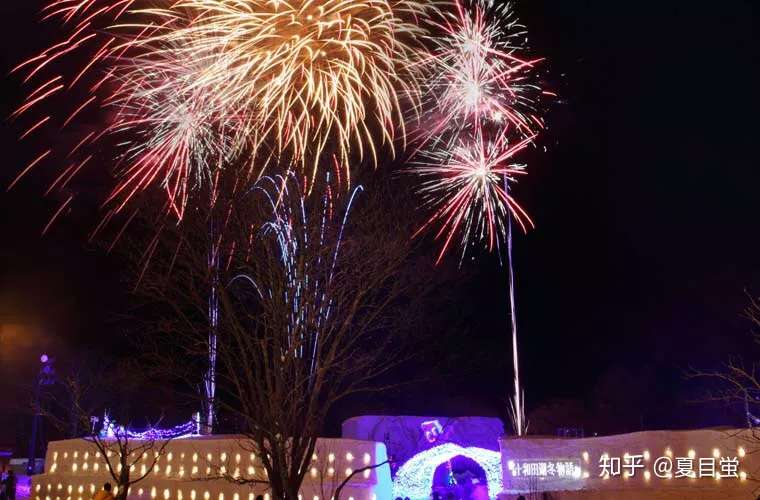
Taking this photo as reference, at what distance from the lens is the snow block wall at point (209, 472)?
19328mm

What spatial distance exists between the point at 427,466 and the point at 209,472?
6.68 m

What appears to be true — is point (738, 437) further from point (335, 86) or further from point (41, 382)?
point (41, 382)

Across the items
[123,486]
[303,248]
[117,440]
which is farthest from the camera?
[117,440]

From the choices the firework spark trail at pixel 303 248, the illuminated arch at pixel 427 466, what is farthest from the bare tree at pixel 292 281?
the illuminated arch at pixel 427 466

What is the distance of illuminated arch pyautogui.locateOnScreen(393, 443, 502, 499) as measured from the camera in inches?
925

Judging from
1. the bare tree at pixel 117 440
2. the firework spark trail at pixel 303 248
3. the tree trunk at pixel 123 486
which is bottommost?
the tree trunk at pixel 123 486

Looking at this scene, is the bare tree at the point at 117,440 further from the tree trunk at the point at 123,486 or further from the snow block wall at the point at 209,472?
the snow block wall at the point at 209,472

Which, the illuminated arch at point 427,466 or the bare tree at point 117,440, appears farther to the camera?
the illuminated arch at point 427,466

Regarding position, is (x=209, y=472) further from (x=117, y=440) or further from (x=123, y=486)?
(x=123, y=486)

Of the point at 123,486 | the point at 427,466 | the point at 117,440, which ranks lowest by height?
the point at 123,486

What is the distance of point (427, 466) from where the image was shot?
933 inches

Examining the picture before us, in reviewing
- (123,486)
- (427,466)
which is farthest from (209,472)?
(427,466)

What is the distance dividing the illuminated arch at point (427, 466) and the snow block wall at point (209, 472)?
3.53 metres

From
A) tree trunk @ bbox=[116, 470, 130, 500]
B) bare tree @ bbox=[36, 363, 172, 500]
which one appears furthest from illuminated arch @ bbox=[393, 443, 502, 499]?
tree trunk @ bbox=[116, 470, 130, 500]
